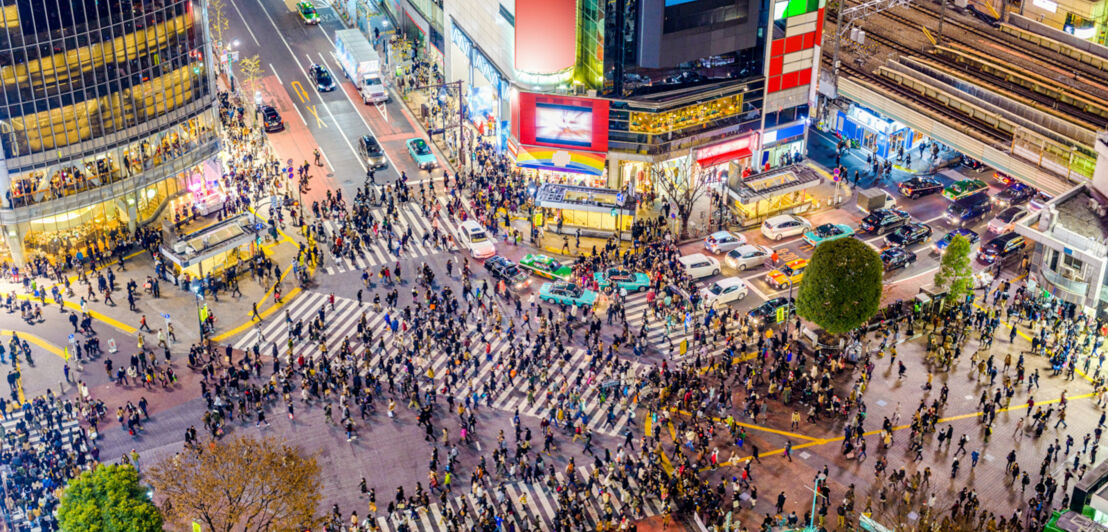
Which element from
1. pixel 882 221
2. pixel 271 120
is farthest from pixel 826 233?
pixel 271 120

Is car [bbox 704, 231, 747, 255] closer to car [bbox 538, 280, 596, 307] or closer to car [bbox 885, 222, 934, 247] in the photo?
car [bbox 885, 222, 934, 247]

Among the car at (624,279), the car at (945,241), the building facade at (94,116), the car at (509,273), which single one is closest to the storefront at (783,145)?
the car at (945,241)

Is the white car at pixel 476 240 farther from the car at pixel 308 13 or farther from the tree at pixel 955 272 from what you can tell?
the car at pixel 308 13

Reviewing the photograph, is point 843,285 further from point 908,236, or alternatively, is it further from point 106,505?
point 106,505

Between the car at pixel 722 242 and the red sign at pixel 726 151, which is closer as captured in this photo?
the car at pixel 722 242

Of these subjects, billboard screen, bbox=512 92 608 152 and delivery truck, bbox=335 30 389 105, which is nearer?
billboard screen, bbox=512 92 608 152

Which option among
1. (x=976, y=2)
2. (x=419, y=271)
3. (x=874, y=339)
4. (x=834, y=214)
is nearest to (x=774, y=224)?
(x=834, y=214)

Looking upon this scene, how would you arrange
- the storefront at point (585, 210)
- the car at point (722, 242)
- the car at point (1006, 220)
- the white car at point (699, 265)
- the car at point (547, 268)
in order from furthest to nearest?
the car at point (1006, 220)
the storefront at point (585, 210)
the car at point (722, 242)
the car at point (547, 268)
the white car at point (699, 265)

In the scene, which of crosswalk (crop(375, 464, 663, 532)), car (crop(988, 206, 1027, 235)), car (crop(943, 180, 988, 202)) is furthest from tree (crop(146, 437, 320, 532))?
car (crop(943, 180, 988, 202))
